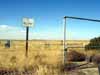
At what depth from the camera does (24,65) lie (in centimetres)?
1270

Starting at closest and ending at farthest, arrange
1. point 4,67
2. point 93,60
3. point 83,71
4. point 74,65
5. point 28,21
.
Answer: point 83,71 → point 4,67 → point 74,65 → point 93,60 → point 28,21

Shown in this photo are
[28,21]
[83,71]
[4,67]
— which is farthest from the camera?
[28,21]

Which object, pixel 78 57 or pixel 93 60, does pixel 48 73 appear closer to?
pixel 93 60

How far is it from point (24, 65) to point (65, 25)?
262 centimetres

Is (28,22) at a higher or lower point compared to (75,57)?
higher

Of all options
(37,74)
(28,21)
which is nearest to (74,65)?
(37,74)

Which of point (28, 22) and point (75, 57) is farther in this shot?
point (75, 57)

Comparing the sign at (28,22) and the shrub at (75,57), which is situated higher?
the sign at (28,22)

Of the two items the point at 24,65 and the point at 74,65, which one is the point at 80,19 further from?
the point at 24,65

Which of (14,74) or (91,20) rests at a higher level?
(91,20)

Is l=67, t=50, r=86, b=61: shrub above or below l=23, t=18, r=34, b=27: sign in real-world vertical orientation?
below

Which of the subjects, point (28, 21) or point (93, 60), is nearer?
point (93, 60)

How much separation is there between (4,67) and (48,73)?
2.37m

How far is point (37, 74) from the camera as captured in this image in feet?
34.8
